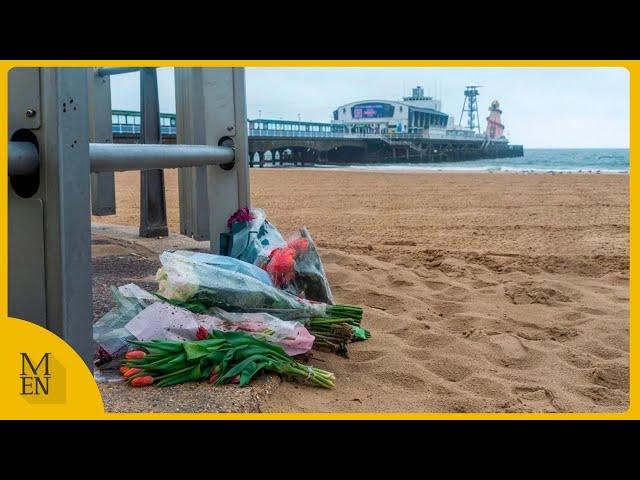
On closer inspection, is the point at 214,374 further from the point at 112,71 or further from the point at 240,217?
the point at 112,71

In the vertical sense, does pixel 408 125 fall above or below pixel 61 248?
above

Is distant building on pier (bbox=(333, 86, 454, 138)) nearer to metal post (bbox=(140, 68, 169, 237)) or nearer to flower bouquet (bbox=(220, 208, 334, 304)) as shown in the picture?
metal post (bbox=(140, 68, 169, 237))

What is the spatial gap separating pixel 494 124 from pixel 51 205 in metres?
62.7

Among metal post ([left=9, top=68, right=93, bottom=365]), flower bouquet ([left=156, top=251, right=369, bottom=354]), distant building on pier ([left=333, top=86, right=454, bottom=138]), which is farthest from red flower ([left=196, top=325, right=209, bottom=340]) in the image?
distant building on pier ([left=333, top=86, right=454, bottom=138])

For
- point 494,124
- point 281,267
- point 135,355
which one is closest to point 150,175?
point 281,267

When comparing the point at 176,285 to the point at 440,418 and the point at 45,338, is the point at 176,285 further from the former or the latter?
the point at 440,418

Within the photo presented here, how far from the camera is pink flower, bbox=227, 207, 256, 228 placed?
11.3 feet

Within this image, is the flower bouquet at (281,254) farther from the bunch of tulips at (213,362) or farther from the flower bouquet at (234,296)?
the bunch of tulips at (213,362)

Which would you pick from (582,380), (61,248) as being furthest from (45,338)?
(582,380)

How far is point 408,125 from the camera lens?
157 feet

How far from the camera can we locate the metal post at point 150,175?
17.2 ft

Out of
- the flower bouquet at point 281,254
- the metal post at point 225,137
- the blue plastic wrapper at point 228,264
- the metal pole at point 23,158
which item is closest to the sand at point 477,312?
the flower bouquet at point 281,254

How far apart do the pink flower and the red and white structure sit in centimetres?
5850
